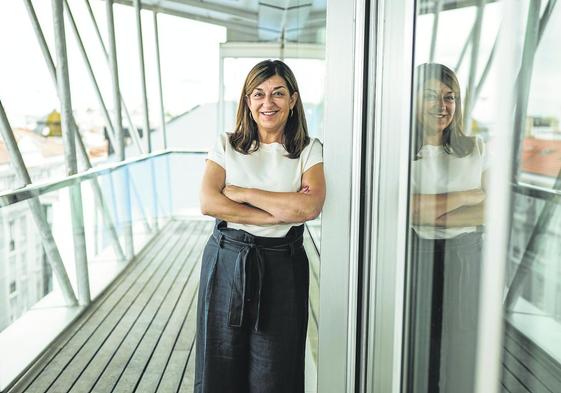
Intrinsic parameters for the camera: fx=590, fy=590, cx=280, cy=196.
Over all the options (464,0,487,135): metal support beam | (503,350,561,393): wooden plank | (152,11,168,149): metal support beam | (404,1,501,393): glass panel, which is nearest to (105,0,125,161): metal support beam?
(152,11,168,149): metal support beam

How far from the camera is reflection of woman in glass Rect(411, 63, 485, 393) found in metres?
0.67

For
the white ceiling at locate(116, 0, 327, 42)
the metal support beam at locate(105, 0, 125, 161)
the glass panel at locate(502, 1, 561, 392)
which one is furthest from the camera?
the metal support beam at locate(105, 0, 125, 161)

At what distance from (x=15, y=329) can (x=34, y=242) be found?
32 centimetres

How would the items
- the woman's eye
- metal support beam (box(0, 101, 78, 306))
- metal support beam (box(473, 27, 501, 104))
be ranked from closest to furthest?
metal support beam (box(473, 27, 501, 104)) → the woman's eye → metal support beam (box(0, 101, 78, 306))

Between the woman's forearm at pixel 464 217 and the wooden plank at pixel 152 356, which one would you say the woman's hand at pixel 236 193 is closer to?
the woman's forearm at pixel 464 217

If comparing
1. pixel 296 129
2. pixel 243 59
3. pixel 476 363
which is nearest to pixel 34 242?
pixel 243 59

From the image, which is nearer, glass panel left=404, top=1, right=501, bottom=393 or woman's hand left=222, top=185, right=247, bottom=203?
glass panel left=404, top=1, right=501, bottom=393

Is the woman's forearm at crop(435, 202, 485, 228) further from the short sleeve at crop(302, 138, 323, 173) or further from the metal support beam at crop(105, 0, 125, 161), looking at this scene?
the metal support beam at crop(105, 0, 125, 161)

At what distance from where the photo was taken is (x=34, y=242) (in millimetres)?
2176

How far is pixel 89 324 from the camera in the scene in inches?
Result: 104

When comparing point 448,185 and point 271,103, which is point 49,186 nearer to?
point 271,103

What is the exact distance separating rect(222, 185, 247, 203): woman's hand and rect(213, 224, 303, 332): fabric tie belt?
83 millimetres

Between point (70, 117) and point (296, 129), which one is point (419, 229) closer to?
point (296, 129)

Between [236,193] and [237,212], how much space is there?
0.16ft
